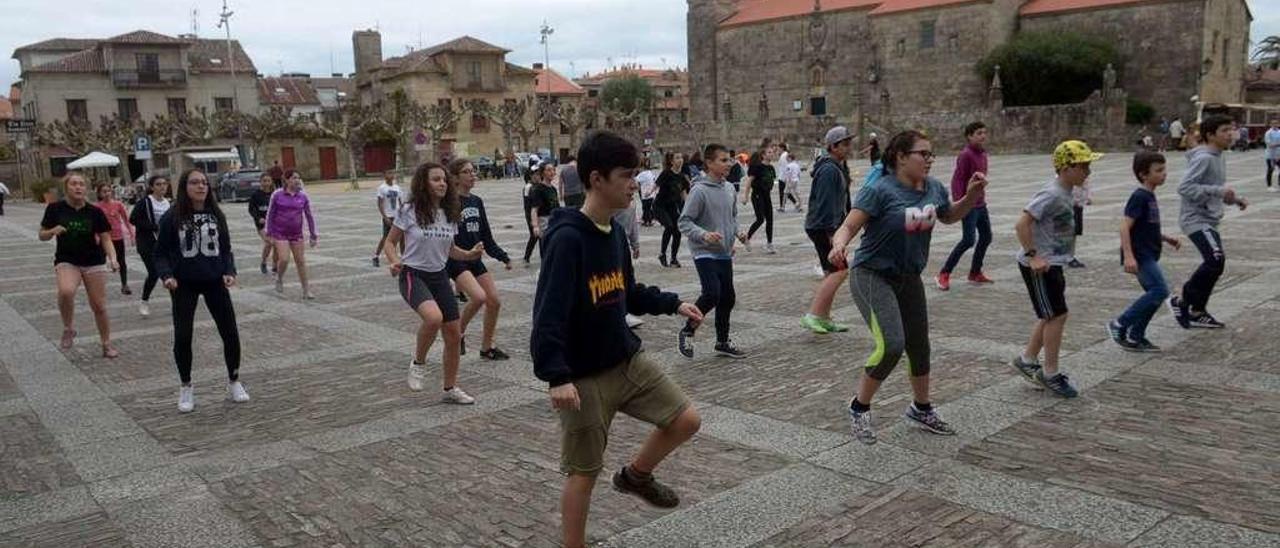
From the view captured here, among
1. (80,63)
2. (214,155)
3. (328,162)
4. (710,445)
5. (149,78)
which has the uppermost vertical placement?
(80,63)

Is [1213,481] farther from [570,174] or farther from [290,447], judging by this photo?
[570,174]

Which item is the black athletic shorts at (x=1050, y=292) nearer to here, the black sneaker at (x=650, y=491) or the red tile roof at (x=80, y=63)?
the black sneaker at (x=650, y=491)

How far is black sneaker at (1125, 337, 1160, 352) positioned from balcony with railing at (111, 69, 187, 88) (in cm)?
6726

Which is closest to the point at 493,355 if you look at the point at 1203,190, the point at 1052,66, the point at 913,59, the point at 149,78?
the point at 1203,190

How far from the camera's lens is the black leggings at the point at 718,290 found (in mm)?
7082

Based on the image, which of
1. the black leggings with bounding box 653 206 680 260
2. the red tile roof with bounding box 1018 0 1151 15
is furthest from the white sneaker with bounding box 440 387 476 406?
the red tile roof with bounding box 1018 0 1151 15

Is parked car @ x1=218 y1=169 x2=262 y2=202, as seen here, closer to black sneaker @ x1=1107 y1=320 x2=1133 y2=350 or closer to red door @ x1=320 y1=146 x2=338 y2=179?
red door @ x1=320 y1=146 x2=338 y2=179

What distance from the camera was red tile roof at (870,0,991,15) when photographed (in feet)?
177

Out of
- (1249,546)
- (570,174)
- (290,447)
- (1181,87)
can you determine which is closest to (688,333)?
(290,447)

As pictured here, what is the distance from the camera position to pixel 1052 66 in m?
49.8

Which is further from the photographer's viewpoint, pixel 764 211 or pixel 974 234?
pixel 764 211

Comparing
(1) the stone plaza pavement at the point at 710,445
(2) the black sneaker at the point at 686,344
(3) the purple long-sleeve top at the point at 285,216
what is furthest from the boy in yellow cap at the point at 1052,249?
(3) the purple long-sleeve top at the point at 285,216

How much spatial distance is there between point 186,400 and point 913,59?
55493mm

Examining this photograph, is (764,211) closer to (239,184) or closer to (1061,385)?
(1061,385)
